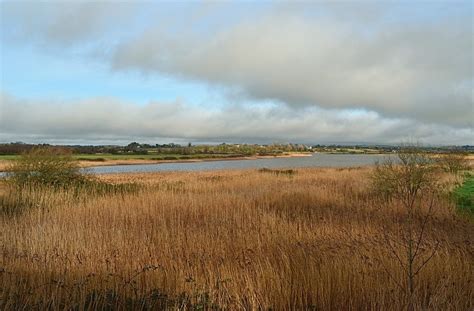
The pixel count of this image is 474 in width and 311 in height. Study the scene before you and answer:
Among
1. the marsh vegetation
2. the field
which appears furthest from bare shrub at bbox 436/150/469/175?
the field

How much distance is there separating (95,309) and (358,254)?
3.64m

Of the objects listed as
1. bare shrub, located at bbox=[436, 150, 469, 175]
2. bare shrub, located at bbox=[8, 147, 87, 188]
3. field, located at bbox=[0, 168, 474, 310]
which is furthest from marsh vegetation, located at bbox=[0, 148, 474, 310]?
bare shrub, located at bbox=[436, 150, 469, 175]

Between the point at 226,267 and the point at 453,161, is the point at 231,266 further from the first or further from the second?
the point at 453,161

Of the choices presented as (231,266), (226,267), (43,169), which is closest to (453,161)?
(43,169)

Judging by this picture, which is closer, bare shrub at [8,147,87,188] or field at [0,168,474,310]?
field at [0,168,474,310]

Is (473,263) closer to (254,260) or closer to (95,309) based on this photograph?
(254,260)

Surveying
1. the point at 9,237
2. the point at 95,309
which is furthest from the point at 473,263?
the point at 9,237

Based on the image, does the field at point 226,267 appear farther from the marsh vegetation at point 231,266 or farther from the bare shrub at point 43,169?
the bare shrub at point 43,169

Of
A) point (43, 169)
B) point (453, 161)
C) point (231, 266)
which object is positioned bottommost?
point (231, 266)

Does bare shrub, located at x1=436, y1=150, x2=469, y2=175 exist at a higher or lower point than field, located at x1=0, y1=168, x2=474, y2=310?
higher

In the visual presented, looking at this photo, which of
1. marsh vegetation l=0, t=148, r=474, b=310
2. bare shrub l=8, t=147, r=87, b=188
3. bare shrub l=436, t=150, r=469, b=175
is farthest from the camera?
bare shrub l=436, t=150, r=469, b=175

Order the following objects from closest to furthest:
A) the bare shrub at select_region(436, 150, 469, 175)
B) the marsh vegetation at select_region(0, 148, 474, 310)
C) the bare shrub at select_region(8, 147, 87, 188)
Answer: the marsh vegetation at select_region(0, 148, 474, 310)
the bare shrub at select_region(8, 147, 87, 188)
the bare shrub at select_region(436, 150, 469, 175)

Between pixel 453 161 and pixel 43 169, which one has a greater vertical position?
pixel 43 169

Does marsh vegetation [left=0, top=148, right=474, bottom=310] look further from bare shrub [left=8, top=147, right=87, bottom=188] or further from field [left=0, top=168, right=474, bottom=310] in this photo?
bare shrub [left=8, top=147, right=87, bottom=188]
